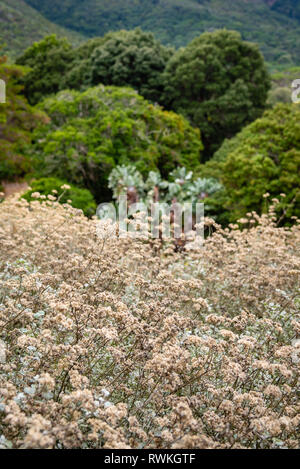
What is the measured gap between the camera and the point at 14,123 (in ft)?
58.7

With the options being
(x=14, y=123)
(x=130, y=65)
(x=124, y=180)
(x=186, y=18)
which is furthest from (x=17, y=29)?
(x=124, y=180)

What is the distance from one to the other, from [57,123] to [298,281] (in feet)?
43.9

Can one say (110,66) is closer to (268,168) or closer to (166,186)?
(166,186)

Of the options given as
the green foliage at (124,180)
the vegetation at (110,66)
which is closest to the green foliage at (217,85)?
the vegetation at (110,66)

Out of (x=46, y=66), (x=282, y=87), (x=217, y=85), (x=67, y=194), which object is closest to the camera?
(x=67, y=194)

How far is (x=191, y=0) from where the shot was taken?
76.3 metres

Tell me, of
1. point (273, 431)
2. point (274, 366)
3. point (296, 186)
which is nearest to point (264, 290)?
point (274, 366)

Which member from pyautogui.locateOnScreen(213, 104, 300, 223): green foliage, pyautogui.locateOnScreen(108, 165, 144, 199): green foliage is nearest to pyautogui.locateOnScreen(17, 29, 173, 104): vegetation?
pyautogui.locateOnScreen(108, 165, 144, 199): green foliage

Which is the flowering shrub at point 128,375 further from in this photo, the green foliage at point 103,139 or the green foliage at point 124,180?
the green foliage at point 103,139

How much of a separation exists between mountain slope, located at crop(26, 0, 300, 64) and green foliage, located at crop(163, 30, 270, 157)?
33.3 m

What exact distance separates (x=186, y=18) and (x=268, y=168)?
6369 centimetres

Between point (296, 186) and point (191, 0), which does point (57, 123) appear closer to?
point (296, 186)

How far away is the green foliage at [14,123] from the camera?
16875 mm

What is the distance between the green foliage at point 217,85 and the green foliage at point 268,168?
364 inches
